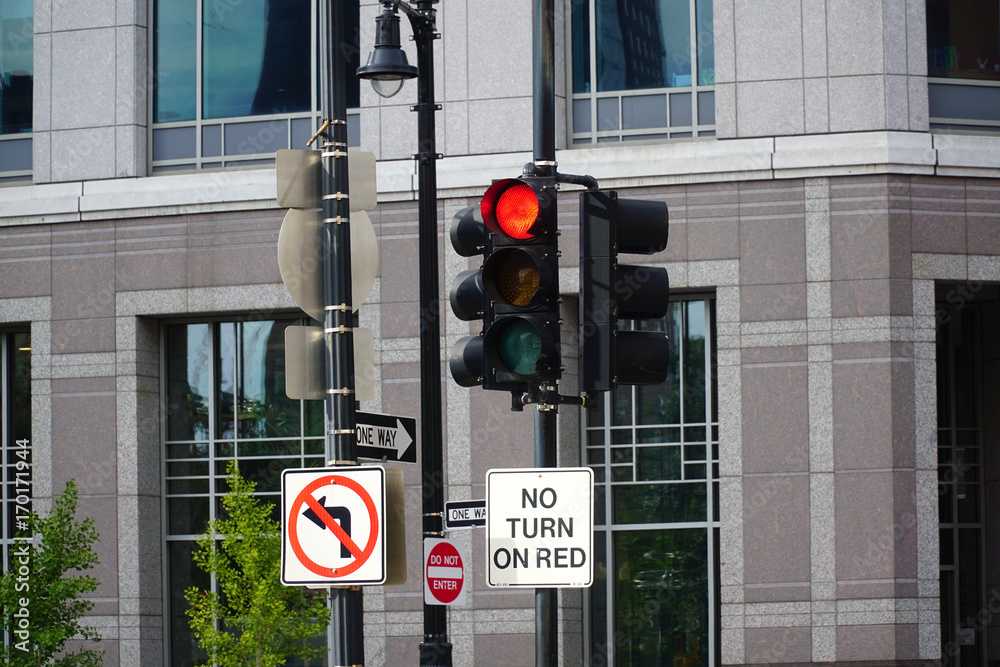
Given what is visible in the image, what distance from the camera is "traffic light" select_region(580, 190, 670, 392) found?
7.15m

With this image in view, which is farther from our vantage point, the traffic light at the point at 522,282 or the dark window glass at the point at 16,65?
the dark window glass at the point at 16,65

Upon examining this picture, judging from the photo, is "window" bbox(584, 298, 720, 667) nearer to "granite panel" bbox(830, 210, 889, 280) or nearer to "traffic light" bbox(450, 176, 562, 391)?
"granite panel" bbox(830, 210, 889, 280)

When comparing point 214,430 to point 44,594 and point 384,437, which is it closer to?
point 44,594

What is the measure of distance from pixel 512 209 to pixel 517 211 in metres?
0.03

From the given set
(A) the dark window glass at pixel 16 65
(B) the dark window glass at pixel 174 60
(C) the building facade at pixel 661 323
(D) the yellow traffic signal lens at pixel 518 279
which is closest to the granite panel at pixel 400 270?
(C) the building facade at pixel 661 323

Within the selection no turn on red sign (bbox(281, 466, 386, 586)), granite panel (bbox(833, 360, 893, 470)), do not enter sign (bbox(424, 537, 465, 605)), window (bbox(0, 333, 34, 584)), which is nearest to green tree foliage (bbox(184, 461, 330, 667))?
do not enter sign (bbox(424, 537, 465, 605))

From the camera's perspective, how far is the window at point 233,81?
18.7 meters

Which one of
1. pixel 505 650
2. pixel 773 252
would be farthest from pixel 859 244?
pixel 505 650

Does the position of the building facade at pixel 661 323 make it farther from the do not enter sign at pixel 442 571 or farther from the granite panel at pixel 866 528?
the do not enter sign at pixel 442 571

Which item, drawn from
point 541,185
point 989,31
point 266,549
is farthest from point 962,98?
point 541,185

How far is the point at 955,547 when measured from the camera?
715 inches

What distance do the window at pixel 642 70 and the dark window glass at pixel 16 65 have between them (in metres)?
8.29

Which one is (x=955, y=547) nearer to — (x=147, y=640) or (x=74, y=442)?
(x=147, y=640)

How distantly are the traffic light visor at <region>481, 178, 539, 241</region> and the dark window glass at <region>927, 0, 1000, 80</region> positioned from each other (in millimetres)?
12031
